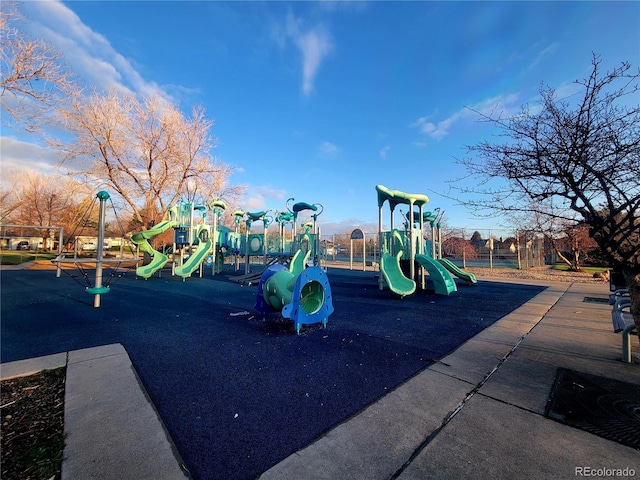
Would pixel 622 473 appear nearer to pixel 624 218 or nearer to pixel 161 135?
pixel 624 218

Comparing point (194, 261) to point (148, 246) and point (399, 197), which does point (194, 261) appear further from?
point (399, 197)

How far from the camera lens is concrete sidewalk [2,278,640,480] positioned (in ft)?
5.82

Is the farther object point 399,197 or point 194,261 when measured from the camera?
point 194,261

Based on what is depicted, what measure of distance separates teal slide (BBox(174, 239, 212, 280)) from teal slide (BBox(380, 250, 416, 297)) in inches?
344

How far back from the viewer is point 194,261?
44.0 feet

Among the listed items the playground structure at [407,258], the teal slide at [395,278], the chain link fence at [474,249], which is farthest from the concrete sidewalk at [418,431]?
the chain link fence at [474,249]

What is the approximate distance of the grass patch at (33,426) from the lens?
178 cm

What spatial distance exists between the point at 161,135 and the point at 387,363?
2260 cm

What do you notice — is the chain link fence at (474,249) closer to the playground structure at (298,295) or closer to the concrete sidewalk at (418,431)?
the playground structure at (298,295)

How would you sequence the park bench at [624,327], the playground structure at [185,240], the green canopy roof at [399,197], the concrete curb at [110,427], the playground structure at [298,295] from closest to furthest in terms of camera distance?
the concrete curb at [110,427], the park bench at [624,327], the playground structure at [298,295], the green canopy roof at [399,197], the playground structure at [185,240]

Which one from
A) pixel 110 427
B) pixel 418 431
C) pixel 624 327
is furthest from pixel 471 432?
pixel 624 327

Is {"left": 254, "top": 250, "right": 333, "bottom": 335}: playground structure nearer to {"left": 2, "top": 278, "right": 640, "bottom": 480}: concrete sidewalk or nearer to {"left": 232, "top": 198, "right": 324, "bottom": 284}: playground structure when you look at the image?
{"left": 2, "top": 278, "right": 640, "bottom": 480}: concrete sidewalk

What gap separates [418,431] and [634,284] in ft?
8.80

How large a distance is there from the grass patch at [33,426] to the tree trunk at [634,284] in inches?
189
